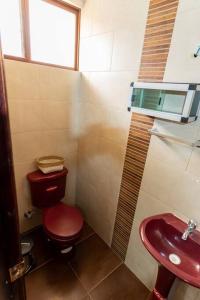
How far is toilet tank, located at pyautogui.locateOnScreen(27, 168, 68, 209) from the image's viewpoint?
5.25 ft

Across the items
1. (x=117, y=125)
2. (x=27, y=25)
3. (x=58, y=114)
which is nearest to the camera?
(x=27, y=25)

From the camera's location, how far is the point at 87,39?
1.59 metres

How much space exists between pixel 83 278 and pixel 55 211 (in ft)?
2.07

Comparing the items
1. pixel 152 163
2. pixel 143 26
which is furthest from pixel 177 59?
pixel 152 163

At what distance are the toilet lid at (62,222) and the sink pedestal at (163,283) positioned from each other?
68 centimetres

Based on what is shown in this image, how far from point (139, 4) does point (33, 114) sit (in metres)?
1.15

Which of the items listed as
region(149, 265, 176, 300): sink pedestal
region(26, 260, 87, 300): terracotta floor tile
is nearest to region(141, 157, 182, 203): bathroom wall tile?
region(149, 265, 176, 300): sink pedestal

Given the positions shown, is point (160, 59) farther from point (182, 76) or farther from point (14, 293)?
point (14, 293)

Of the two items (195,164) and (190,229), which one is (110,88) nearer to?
(195,164)

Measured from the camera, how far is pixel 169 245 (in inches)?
45.1

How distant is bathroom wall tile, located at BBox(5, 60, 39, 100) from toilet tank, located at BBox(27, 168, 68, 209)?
715mm

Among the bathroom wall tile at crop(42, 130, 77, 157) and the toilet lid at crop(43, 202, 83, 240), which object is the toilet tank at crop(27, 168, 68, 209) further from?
the bathroom wall tile at crop(42, 130, 77, 157)

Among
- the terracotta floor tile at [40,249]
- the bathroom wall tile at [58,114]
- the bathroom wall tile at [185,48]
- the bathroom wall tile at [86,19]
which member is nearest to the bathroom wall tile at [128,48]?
the bathroom wall tile at [185,48]

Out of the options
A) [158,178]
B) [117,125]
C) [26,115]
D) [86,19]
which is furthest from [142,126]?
[86,19]
